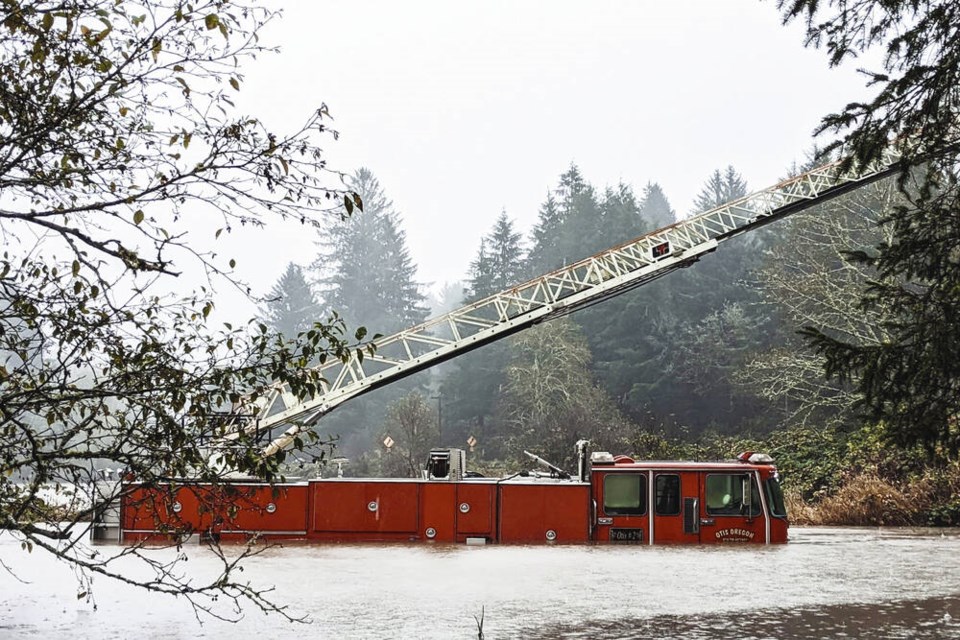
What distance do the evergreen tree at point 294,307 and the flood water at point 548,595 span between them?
247 feet

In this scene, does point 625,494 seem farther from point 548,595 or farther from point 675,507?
point 548,595

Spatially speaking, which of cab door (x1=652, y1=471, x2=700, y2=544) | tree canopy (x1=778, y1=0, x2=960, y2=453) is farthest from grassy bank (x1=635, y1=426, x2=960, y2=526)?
tree canopy (x1=778, y1=0, x2=960, y2=453)

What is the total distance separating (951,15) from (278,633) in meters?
8.27

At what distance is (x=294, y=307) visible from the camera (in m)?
94.6

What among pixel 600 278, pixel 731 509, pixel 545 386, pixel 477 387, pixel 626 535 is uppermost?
pixel 477 387

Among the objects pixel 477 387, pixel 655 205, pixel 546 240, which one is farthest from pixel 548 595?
pixel 655 205

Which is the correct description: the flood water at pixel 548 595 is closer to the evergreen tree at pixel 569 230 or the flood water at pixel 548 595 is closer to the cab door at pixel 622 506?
the cab door at pixel 622 506

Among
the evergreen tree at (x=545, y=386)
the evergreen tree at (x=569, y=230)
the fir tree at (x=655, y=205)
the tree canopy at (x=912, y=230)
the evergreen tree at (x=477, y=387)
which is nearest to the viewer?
the tree canopy at (x=912, y=230)

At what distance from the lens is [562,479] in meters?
20.5

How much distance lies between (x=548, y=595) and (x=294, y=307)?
275 feet

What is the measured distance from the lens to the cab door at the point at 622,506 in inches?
766

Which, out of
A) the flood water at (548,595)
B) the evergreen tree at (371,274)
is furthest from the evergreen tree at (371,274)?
the flood water at (548,595)

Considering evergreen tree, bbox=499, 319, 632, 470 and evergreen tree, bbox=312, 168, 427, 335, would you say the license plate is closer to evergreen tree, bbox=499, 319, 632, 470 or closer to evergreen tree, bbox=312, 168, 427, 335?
evergreen tree, bbox=499, 319, 632, 470

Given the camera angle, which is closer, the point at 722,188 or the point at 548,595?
the point at 548,595
